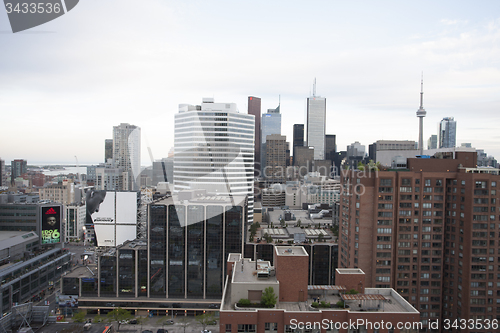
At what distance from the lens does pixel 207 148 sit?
84500 mm

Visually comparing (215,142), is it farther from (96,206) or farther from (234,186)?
(96,206)

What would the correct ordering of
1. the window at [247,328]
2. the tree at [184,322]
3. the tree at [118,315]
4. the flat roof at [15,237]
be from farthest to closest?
the flat roof at [15,237] < the tree at [184,322] < the tree at [118,315] < the window at [247,328]

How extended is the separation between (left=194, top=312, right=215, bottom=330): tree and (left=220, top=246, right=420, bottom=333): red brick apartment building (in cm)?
2649

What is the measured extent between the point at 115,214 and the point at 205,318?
156 feet

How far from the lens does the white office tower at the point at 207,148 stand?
275 ft

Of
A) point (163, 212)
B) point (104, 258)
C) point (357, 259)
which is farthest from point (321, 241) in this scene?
point (104, 258)

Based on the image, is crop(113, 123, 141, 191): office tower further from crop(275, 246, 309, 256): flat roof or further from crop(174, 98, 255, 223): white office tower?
crop(275, 246, 309, 256): flat roof

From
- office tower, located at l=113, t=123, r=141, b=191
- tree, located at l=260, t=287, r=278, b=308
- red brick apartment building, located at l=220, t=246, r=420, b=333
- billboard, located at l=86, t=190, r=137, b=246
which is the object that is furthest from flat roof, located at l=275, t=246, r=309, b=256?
office tower, located at l=113, t=123, r=141, b=191

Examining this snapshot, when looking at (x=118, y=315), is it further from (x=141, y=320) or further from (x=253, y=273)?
(x=253, y=273)

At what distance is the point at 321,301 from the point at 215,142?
2545 inches

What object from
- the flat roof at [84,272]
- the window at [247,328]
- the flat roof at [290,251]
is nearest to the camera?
the window at [247,328]

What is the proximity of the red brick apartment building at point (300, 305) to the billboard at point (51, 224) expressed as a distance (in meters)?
A: 65.3

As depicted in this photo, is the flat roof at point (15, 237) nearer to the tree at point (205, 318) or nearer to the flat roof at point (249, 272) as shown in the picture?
the tree at point (205, 318)

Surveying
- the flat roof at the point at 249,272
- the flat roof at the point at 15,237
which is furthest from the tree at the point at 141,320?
the flat roof at the point at 15,237
